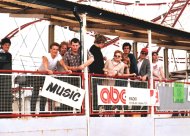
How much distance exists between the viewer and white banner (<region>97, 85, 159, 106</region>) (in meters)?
12.5

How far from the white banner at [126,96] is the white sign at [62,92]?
620 mm

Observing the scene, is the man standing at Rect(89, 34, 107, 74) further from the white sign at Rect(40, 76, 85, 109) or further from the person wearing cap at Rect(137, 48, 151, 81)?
the person wearing cap at Rect(137, 48, 151, 81)

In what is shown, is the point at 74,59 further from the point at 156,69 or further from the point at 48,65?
the point at 156,69

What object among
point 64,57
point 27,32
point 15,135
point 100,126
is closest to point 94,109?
point 100,126

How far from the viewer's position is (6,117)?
35.8 ft

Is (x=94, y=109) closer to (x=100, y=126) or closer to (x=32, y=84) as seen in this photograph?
(x=100, y=126)

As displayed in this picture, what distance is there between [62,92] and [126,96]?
222cm

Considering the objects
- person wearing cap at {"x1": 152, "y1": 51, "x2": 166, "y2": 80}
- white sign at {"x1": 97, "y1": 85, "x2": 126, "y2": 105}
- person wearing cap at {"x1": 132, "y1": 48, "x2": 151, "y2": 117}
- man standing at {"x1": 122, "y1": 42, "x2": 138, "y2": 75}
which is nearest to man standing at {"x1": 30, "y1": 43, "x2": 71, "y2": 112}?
white sign at {"x1": 97, "y1": 85, "x2": 126, "y2": 105}

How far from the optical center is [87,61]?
12.0 m

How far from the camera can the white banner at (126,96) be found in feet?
41.0

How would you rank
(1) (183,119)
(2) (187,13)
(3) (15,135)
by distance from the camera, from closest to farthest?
(3) (15,135)
(1) (183,119)
(2) (187,13)

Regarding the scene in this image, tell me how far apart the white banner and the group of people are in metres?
0.38

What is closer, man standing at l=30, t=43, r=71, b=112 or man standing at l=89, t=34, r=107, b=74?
man standing at l=30, t=43, r=71, b=112

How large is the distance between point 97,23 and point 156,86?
7.80 feet
